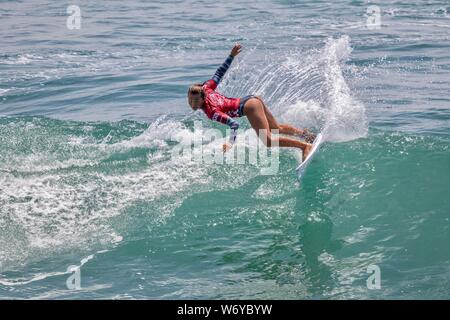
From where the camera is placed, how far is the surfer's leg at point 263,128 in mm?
10242

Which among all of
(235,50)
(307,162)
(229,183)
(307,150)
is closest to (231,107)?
(235,50)

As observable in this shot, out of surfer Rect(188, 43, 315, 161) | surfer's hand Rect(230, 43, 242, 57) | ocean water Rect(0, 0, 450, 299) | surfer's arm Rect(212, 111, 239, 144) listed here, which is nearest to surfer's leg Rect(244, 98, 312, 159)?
surfer Rect(188, 43, 315, 161)

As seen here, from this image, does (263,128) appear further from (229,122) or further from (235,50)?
(235,50)

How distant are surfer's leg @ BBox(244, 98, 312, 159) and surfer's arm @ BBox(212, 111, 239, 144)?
1.33 ft

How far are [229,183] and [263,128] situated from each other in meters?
0.99

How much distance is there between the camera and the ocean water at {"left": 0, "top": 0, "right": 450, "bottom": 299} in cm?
812

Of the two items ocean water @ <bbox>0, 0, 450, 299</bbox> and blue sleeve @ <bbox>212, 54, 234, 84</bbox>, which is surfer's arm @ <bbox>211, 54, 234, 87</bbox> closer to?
blue sleeve @ <bbox>212, 54, 234, 84</bbox>

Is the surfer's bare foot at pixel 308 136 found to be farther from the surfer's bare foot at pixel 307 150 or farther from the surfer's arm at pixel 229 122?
the surfer's arm at pixel 229 122

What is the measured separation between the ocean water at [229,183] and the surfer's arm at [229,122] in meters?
0.87

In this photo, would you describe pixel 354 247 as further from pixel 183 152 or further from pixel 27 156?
pixel 27 156

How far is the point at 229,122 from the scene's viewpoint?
32.4ft

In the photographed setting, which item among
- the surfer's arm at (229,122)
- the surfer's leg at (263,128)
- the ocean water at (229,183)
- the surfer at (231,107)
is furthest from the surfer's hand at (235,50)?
the ocean water at (229,183)

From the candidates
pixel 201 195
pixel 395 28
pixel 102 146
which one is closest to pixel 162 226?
pixel 201 195
